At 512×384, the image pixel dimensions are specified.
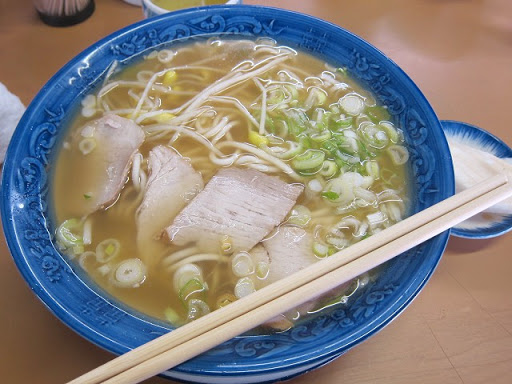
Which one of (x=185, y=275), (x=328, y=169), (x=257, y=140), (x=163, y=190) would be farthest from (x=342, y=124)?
(x=185, y=275)

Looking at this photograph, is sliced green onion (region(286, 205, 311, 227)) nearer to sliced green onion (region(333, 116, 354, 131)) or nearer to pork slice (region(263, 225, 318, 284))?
pork slice (region(263, 225, 318, 284))

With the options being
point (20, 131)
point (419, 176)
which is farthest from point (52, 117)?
point (419, 176)

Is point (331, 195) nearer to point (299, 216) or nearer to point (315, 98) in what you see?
point (299, 216)

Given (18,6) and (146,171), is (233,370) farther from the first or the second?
(18,6)

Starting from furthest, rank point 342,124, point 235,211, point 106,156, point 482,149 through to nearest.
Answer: point 482,149 < point 342,124 < point 106,156 < point 235,211

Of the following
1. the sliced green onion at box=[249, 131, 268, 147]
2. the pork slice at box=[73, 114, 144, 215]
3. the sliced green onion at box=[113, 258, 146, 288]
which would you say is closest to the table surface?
the sliced green onion at box=[113, 258, 146, 288]

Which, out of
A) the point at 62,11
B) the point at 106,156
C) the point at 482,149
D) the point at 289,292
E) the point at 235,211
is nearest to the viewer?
the point at 289,292
